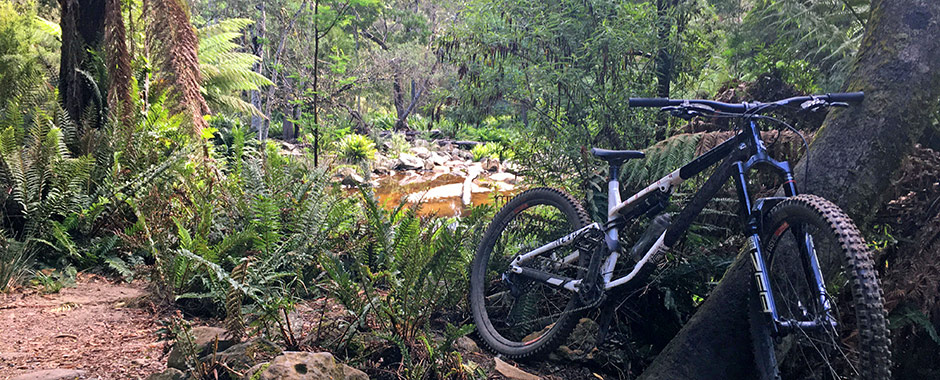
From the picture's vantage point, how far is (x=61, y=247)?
370 centimetres

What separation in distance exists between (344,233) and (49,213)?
73.6 inches

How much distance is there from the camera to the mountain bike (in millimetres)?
1818

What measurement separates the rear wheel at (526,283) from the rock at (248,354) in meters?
1.24

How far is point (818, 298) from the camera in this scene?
1.95m

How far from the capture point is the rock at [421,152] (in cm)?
1670

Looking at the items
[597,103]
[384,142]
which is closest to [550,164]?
[597,103]

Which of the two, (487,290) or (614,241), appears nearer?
(614,241)

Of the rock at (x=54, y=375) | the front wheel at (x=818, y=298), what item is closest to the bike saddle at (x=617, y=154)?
the front wheel at (x=818, y=298)

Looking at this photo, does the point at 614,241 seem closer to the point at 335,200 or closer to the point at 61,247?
the point at 335,200

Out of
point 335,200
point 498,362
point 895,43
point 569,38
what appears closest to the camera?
point 895,43

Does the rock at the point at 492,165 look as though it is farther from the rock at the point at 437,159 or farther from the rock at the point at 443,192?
the rock at the point at 443,192

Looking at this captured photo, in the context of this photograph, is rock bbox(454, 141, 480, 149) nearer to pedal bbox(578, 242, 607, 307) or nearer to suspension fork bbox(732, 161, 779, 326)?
pedal bbox(578, 242, 607, 307)

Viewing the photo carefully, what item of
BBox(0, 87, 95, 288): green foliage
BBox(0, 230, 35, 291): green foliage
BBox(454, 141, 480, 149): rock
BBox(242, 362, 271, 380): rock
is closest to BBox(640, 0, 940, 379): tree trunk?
BBox(242, 362, 271, 380): rock

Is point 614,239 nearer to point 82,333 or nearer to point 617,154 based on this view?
point 617,154
